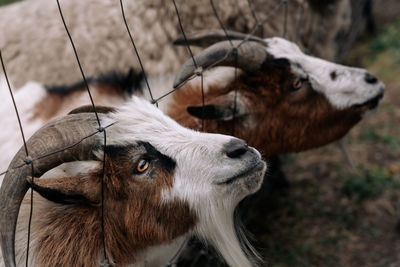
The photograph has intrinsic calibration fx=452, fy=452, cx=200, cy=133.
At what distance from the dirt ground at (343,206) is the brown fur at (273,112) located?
0.87m

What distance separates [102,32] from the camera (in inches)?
147

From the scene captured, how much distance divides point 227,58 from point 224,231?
1.13m

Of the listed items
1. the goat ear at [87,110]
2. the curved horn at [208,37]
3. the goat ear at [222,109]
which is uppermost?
the goat ear at [87,110]

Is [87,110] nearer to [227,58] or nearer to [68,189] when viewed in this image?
[68,189]

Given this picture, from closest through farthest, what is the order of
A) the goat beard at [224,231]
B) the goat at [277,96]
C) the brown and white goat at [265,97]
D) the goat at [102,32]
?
1. the goat beard at [224,231]
2. the brown and white goat at [265,97]
3. the goat at [277,96]
4. the goat at [102,32]

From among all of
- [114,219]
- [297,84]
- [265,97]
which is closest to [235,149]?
[114,219]

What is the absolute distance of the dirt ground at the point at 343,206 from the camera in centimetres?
384

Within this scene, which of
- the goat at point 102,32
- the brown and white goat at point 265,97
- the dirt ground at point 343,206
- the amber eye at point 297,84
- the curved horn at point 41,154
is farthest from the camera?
the dirt ground at point 343,206

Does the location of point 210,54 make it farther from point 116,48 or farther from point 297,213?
point 297,213

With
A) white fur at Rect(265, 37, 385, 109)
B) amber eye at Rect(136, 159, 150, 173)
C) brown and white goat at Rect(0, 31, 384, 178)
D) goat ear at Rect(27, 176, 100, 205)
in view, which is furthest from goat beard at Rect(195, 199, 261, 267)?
white fur at Rect(265, 37, 385, 109)

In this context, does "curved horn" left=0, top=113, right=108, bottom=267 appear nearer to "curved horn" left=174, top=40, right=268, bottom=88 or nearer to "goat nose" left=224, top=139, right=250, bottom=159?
"goat nose" left=224, top=139, right=250, bottom=159

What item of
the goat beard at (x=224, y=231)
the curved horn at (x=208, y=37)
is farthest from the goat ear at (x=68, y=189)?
the curved horn at (x=208, y=37)

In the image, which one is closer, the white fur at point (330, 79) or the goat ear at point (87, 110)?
the goat ear at point (87, 110)

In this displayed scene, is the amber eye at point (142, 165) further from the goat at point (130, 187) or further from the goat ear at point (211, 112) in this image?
the goat ear at point (211, 112)
